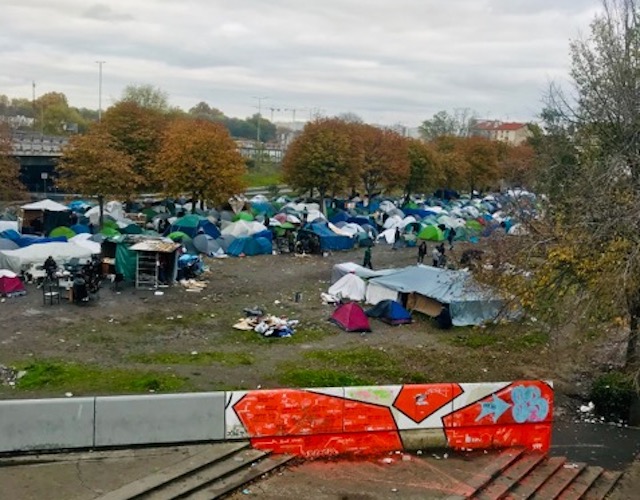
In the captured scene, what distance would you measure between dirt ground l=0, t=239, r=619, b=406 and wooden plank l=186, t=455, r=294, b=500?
364cm

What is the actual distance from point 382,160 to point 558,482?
43.3 meters

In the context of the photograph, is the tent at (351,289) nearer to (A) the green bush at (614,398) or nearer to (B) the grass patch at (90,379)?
(B) the grass patch at (90,379)

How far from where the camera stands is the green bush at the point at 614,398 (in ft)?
49.7

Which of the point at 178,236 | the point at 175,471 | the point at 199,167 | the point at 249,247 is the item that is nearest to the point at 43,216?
the point at 178,236

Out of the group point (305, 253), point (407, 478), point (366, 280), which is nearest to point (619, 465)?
point (407, 478)

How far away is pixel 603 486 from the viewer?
1197 centimetres

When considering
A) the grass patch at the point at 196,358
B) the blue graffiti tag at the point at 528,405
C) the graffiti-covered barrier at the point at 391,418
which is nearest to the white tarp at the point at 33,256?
the grass patch at the point at 196,358

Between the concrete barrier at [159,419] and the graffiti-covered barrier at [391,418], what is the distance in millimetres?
328

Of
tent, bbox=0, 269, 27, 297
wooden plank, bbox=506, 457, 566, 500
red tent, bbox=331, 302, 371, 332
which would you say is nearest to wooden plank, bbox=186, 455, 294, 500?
wooden plank, bbox=506, 457, 566, 500

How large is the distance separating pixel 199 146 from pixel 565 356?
24841 mm

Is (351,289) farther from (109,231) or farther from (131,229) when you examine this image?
(131,229)

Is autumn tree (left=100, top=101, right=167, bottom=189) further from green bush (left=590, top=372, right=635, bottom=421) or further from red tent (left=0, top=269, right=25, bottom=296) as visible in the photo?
green bush (left=590, top=372, right=635, bottom=421)

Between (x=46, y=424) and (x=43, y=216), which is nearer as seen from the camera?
(x=46, y=424)

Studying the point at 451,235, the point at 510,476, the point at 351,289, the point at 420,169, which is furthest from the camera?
the point at 420,169
